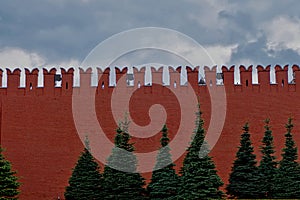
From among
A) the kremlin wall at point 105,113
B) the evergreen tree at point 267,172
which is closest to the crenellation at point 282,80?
the kremlin wall at point 105,113

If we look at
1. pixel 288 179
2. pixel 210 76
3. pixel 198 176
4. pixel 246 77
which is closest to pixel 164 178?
pixel 198 176

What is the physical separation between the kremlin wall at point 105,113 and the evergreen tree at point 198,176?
2.27m

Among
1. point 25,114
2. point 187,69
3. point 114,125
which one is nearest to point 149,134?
point 114,125

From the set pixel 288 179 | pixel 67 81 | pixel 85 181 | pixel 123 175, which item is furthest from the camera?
pixel 67 81

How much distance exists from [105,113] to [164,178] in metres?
3.10

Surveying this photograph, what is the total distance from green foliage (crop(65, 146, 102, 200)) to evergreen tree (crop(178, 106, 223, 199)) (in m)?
2.15

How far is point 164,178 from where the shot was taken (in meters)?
11.2

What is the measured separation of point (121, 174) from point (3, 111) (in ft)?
14.3

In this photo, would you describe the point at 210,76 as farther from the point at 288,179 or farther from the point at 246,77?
the point at 288,179

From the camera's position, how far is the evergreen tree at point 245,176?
11062mm

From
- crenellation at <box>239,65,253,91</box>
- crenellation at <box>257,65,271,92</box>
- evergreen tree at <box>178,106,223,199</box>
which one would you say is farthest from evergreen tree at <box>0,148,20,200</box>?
crenellation at <box>257,65,271,92</box>

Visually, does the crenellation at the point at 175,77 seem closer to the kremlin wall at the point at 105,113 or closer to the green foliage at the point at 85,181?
the kremlin wall at the point at 105,113

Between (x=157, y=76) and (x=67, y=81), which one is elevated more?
(x=157, y=76)

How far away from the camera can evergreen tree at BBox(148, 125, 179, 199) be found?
11.1 m
